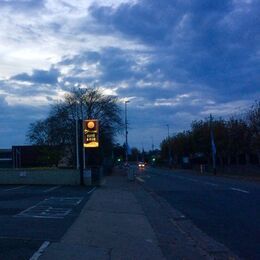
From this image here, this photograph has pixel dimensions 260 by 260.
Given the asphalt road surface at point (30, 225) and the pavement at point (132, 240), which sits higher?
the asphalt road surface at point (30, 225)

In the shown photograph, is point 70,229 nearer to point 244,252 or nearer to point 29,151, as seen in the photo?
point 244,252

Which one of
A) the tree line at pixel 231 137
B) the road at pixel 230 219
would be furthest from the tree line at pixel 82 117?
the road at pixel 230 219

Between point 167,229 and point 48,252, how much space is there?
5909mm

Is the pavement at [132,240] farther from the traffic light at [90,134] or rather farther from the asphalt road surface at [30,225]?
the traffic light at [90,134]

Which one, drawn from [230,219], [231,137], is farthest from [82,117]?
[230,219]

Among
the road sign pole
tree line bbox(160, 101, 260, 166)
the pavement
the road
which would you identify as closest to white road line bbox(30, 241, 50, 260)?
the pavement

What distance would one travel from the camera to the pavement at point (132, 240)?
39.7 feet

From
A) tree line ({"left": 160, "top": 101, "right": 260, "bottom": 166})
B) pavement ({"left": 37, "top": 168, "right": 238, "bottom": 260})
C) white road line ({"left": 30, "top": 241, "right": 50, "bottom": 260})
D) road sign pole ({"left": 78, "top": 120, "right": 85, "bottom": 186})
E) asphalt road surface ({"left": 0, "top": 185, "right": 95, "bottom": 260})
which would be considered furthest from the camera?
tree line ({"left": 160, "top": 101, "right": 260, "bottom": 166})

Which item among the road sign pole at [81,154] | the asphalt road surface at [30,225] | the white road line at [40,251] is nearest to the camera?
the white road line at [40,251]

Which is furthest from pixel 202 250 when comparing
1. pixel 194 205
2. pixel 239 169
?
pixel 239 169

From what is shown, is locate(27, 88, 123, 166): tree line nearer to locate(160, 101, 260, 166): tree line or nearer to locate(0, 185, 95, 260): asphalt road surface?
locate(160, 101, 260, 166): tree line

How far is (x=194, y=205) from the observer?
86.2ft

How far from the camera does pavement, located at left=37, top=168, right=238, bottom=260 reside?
12.1 metres

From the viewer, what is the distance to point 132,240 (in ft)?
46.7
